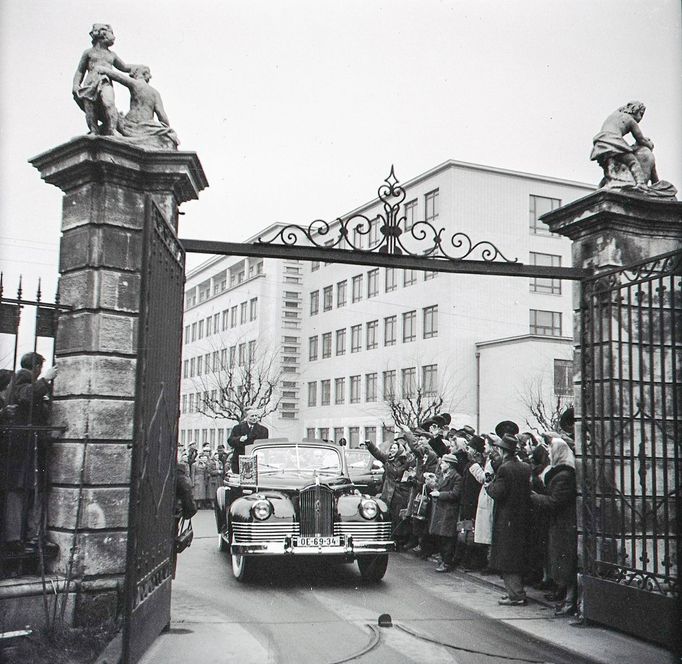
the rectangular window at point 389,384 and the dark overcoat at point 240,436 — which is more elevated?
the rectangular window at point 389,384

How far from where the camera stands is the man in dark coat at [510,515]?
8.79 metres

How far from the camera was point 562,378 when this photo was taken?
38500 millimetres

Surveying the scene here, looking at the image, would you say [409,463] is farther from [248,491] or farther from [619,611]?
[619,611]

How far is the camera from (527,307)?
4247cm

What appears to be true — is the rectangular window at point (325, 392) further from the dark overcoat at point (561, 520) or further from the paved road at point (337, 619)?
the dark overcoat at point (561, 520)

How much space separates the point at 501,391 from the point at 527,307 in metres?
5.45

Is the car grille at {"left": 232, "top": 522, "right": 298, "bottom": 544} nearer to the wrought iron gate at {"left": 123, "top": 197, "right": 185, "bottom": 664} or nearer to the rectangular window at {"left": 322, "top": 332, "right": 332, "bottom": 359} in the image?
the wrought iron gate at {"left": 123, "top": 197, "right": 185, "bottom": 664}

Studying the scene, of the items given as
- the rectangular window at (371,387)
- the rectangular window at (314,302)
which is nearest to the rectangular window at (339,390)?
the rectangular window at (371,387)

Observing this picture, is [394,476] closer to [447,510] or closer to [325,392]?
[447,510]

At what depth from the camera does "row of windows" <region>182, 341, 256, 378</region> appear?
56.7 m

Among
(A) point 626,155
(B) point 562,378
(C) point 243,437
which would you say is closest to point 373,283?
(B) point 562,378

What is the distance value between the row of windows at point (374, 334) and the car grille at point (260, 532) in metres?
32.2

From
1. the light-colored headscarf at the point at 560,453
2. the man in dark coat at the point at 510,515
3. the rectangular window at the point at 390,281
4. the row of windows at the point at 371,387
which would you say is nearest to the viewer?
A: the light-colored headscarf at the point at 560,453

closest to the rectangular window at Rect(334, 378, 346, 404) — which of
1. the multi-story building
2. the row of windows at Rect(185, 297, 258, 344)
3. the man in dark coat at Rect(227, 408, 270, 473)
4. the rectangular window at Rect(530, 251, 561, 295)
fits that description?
the multi-story building
